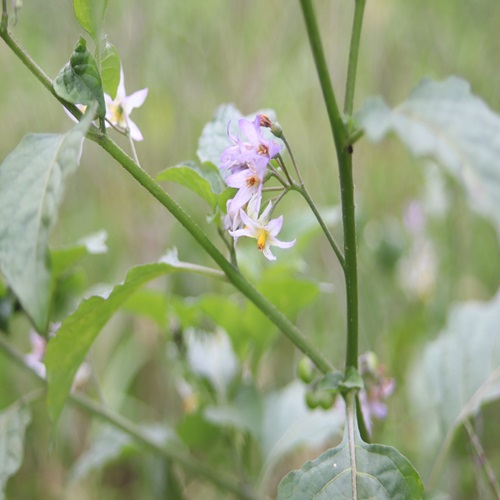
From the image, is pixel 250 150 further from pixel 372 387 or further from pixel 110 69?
pixel 372 387

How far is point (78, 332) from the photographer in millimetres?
593

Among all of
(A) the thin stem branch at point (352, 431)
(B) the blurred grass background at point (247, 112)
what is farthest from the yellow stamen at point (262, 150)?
(B) the blurred grass background at point (247, 112)

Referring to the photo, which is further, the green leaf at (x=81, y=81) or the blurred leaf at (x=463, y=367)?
the blurred leaf at (x=463, y=367)

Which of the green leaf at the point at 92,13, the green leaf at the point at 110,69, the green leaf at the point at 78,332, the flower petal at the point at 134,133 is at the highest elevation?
the green leaf at the point at 92,13

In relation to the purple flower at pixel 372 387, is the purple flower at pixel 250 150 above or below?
above

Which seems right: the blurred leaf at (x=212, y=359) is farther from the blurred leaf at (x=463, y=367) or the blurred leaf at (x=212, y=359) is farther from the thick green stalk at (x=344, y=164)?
the thick green stalk at (x=344, y=164)

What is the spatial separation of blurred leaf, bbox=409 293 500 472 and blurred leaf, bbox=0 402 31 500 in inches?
19.8

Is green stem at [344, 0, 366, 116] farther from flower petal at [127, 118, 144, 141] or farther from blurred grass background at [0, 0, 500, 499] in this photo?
blurred grass background at [0, 0, 500, 499]

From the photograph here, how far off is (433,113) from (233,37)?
1.51m

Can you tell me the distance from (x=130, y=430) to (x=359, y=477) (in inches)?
15.4

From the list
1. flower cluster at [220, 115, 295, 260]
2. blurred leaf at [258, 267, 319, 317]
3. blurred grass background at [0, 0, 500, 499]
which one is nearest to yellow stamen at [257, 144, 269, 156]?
flower cluster at [220, 115, 295, 260]

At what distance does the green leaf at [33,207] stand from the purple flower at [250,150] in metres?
0.13

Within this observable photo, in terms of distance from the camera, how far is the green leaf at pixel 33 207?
1.32 feet

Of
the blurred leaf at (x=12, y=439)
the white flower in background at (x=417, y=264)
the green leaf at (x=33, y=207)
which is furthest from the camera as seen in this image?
the white flower in background at (x=417, y=264)
